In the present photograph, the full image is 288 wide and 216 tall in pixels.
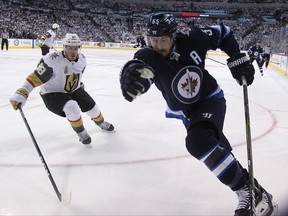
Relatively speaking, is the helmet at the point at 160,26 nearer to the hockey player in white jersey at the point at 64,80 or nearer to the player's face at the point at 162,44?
the player's face at the point at 162,44

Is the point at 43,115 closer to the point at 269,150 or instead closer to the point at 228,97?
the point at 269,150

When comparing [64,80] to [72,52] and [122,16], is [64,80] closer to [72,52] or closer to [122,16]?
[72,52]

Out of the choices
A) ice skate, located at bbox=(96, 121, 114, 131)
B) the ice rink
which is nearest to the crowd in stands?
the ice rink

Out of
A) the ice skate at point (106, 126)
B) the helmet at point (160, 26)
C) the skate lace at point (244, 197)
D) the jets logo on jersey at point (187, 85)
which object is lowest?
the ice skate at point (106, 126)

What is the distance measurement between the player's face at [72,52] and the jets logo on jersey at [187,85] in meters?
1.44

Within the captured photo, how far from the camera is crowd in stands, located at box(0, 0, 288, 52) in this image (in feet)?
87.4

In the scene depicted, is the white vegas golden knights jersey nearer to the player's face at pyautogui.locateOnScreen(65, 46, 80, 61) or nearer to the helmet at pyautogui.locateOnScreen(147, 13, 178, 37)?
the player's face at pyautogui.locateOnScreen(65, 46, 80, 61)

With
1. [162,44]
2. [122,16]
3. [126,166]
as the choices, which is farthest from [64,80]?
[122,16]

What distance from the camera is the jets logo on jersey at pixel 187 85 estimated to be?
1781 millimetres

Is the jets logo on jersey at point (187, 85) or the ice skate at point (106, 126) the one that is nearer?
the jets logo on jersey at point (187, 85)

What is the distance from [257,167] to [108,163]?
43.9 inches

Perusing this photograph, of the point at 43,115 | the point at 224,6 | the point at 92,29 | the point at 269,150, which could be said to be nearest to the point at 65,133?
the point at 43,115

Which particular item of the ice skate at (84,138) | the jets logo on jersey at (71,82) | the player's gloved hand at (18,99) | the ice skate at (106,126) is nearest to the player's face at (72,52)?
the jets logo on jersey at (71,82)

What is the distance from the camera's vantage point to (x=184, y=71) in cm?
178
